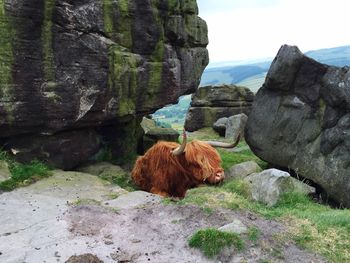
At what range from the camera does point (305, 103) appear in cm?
1506

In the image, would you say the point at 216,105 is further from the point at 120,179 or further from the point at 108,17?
the point at 108,17

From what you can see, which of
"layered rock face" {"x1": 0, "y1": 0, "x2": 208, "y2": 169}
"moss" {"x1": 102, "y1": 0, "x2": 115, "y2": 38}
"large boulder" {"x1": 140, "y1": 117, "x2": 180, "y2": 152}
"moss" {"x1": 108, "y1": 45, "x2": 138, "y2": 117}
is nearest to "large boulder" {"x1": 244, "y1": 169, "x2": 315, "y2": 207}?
"moss" {"x1": 108, "y1": 45, "x2": 138, "y2": 117}

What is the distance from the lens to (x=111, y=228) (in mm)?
9453

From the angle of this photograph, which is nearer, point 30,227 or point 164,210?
point 30,227

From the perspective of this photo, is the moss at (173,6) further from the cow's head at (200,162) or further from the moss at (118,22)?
the cow's head at (200,162)

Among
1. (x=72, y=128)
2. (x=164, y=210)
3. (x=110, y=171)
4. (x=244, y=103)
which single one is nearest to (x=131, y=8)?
(x=72, y=128)

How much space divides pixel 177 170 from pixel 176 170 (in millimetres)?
28

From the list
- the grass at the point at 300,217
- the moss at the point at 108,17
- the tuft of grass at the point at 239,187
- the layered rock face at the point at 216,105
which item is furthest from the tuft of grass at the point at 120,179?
the layered rock face at the point at 216,105

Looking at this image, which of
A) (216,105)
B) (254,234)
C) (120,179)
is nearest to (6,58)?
(120,179)

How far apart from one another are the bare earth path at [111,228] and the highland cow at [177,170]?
183cm

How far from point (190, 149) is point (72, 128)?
140 inches

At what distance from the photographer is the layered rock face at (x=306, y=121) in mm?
13523

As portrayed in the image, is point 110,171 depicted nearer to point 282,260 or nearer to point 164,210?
point 164,210

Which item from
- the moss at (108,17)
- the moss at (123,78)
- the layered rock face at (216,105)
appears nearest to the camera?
the moss at (108,17)
